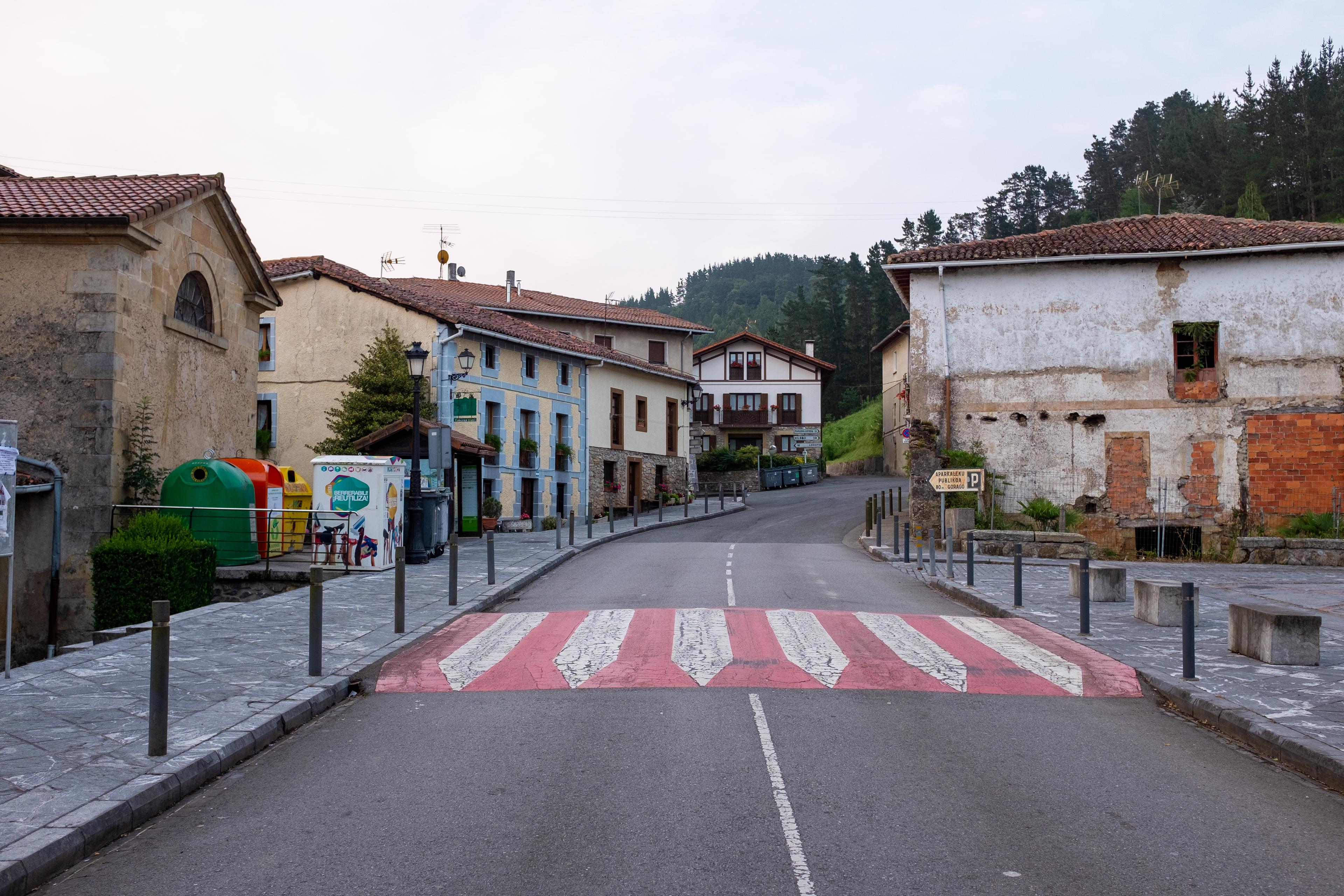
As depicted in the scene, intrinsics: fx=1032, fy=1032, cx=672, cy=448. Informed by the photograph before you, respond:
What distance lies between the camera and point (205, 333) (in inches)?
802

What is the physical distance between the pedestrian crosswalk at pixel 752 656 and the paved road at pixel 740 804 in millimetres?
319

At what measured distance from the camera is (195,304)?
20.5 metres

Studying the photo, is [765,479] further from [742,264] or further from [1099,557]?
[742,264]

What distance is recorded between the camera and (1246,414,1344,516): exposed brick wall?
25.1 metres

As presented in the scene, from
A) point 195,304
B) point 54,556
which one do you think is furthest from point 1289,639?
point 195,304

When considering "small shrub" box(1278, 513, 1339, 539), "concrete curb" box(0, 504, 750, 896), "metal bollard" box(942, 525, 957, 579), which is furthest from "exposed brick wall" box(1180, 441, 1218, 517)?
"concrete curb" box(0, 504, 750, 896)

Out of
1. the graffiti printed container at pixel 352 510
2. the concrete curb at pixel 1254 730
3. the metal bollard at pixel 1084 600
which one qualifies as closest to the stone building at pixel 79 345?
the graffiti printed container at pixel 352 510

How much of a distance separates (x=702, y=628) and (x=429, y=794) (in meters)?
5.80

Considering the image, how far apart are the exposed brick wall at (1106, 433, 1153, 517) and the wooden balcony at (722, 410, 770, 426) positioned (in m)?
38.5

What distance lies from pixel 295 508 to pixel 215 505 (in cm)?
313

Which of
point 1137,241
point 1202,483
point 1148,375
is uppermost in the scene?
point 1137,241

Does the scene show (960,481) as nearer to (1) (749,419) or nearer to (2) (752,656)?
(2) (752,656)

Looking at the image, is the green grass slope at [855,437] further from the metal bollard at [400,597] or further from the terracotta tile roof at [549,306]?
the metal bollard at [400,597]

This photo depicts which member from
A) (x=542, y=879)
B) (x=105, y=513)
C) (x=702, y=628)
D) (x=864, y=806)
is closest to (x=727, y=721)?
(x=864, y=806)
